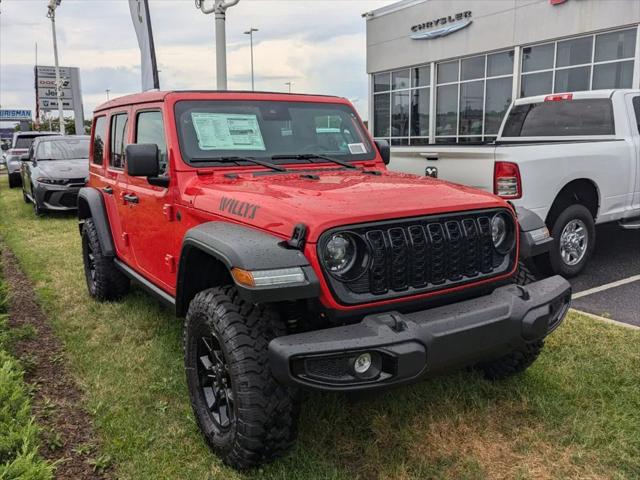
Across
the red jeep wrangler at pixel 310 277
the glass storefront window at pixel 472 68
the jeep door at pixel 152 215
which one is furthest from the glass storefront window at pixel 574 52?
the jeep door at pixel 152 215

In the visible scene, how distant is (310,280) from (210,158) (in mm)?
1603

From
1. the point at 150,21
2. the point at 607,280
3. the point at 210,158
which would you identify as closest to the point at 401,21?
the point at 150,21

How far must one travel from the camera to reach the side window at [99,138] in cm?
519

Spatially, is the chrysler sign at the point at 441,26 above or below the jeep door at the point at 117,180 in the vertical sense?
above

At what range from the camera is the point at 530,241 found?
123 inches

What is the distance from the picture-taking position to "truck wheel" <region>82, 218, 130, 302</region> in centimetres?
511

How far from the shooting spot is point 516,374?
11.7 ft

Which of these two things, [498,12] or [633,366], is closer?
[633,366]

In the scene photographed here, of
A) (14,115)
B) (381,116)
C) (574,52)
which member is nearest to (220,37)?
(574,52)

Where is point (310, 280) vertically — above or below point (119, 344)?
above

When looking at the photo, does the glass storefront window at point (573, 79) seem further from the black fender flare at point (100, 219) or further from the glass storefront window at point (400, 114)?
the black fender flare at point (100, 219)

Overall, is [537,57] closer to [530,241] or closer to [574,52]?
[574,52]

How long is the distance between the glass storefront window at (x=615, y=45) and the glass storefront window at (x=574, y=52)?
10.1 inches

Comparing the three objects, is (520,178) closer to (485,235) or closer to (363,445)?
(485,235)
